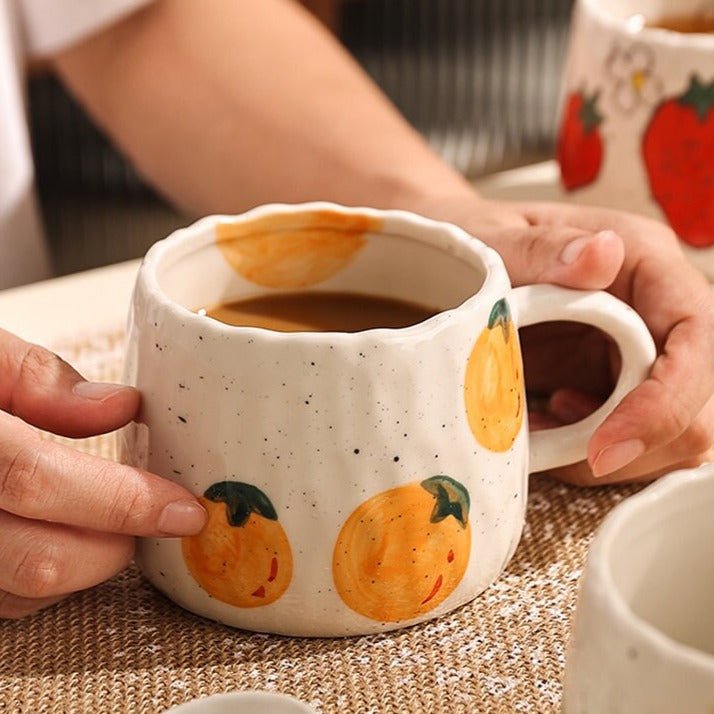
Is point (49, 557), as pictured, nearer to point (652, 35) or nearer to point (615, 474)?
point (615, 474)

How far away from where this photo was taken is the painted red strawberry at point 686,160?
0.72 meters

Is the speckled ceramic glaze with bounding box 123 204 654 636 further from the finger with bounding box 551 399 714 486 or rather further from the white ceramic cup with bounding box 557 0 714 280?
the white ceramic cup with bounding box 557 0 714 280

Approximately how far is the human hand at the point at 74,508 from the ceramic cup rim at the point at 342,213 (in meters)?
0.04

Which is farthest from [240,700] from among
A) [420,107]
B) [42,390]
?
[420,107]

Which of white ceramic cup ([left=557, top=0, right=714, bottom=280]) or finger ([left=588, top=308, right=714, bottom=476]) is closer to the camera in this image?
finger ([left=588, top=308, right=714, bottom=476])

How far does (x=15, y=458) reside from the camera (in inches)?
17.8

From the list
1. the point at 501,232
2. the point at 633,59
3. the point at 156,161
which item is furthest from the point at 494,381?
the point at 156,161

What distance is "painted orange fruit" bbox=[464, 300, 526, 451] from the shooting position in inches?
17.6

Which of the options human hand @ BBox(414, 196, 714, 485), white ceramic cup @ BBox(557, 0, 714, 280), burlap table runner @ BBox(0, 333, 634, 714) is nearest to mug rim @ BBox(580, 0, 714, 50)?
white ceramic cup @ BBox(557, 0, 714, 280)

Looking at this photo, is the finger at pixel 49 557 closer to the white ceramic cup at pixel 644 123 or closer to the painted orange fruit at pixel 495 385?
the painted orange fruit at pixel 495 385

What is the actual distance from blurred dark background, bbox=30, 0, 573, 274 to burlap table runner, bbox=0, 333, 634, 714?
A: 1.09 meters

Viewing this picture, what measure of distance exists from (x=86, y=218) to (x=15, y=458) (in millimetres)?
1278

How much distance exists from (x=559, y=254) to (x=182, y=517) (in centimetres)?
20

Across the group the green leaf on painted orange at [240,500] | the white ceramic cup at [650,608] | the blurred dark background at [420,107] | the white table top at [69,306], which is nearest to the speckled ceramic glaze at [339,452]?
the green leaf on painted orange at [240,500]
